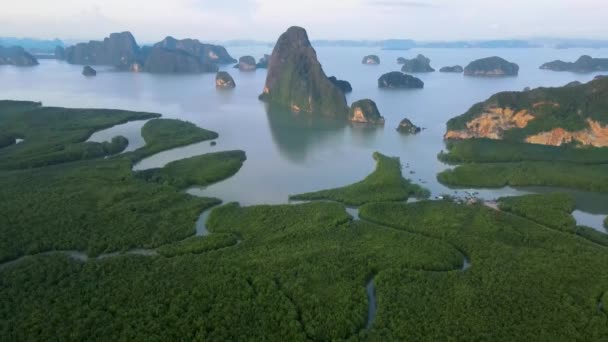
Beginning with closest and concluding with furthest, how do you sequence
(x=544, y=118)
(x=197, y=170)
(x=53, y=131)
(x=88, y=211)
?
1. (x=88, y=211)
2. (x=197, y=170)
3. (x=544, y=118)
4. (x=53, y=131)

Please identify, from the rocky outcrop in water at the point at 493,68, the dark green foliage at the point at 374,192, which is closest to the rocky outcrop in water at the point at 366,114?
the dark green foliage at the point at 374,192

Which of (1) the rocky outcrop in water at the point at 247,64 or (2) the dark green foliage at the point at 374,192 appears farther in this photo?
(1) the rocky outcrop in water at the point at 247,64

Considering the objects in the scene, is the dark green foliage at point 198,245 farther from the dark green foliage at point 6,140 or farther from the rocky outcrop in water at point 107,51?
the rocky outcrop in water at point 107,51

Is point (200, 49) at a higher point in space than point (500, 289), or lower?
higher

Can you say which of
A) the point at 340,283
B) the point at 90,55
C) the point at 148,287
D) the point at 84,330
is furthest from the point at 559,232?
the point at 90,55

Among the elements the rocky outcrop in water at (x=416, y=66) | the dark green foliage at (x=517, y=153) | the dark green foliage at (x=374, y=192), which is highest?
the rocky outcrop in water at (x=416, y=66)

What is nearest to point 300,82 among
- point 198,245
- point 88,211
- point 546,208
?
point 546,208

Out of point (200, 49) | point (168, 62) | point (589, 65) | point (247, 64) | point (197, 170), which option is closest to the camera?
point (197, 170)

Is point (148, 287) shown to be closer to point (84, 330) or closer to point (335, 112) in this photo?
point (84, 330)

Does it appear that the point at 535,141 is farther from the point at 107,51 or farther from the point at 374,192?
the point at 107,51
